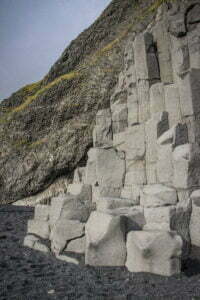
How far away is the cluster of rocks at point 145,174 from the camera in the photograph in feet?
18.0

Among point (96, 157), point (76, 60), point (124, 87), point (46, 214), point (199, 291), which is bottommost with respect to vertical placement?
point (199, 291)

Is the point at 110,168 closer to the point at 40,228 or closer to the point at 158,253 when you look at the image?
the point at 40,228

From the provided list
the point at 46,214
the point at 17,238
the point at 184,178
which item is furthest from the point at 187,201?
Result: the point at 17,238

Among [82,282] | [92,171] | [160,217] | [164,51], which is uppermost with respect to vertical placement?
[164,51]

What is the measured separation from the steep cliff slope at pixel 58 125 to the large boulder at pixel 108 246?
907 cm

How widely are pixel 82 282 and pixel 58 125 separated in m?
12.2

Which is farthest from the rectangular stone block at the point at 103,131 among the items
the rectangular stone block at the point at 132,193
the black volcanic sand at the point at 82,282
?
the black volcanic sand at the point at 82,282

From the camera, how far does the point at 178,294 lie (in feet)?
13.5

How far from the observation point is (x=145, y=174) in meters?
8.12

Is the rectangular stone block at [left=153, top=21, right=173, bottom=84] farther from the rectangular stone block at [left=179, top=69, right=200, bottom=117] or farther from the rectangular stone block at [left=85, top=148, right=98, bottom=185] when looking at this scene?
the rectangular stone block at [left=85, top=148, right=98, bottom=185]

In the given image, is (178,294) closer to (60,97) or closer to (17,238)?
(17,238)

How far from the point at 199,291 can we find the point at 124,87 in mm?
7897

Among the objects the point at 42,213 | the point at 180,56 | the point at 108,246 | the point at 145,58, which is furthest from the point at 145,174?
the point at 145,58

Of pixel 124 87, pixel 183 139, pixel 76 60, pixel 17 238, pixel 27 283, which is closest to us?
pixel 27 283
